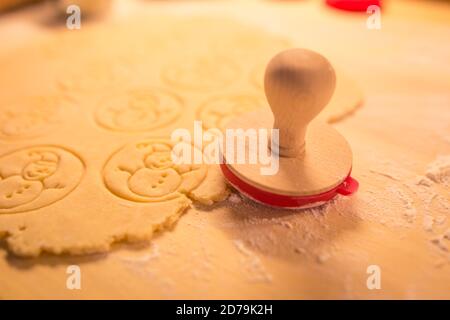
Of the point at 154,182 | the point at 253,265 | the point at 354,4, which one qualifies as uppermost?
the point at 354,4

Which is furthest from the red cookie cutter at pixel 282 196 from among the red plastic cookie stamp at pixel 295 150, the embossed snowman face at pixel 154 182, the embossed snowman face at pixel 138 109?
the embossed snowman face at pixel 138 109

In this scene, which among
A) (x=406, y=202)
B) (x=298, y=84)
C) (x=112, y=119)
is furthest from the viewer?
(x=112, y=119)

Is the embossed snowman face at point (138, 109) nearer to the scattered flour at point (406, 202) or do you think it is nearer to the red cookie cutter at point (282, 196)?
the red cookie cutter at point (282, 196)

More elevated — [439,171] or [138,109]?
[138,109]

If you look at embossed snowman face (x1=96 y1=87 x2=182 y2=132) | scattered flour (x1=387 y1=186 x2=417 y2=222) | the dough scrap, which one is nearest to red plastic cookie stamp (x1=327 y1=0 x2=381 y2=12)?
the dough scrap

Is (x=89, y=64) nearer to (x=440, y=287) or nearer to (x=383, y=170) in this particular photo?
(x=383, y=170)

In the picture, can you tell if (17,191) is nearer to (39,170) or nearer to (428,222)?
(39,170)

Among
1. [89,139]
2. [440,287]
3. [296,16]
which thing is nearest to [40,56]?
[89,139]

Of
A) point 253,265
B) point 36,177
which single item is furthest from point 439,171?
point 36,177

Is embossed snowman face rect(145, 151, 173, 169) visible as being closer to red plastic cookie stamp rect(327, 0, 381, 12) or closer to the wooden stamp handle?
the wooden stamp handle
